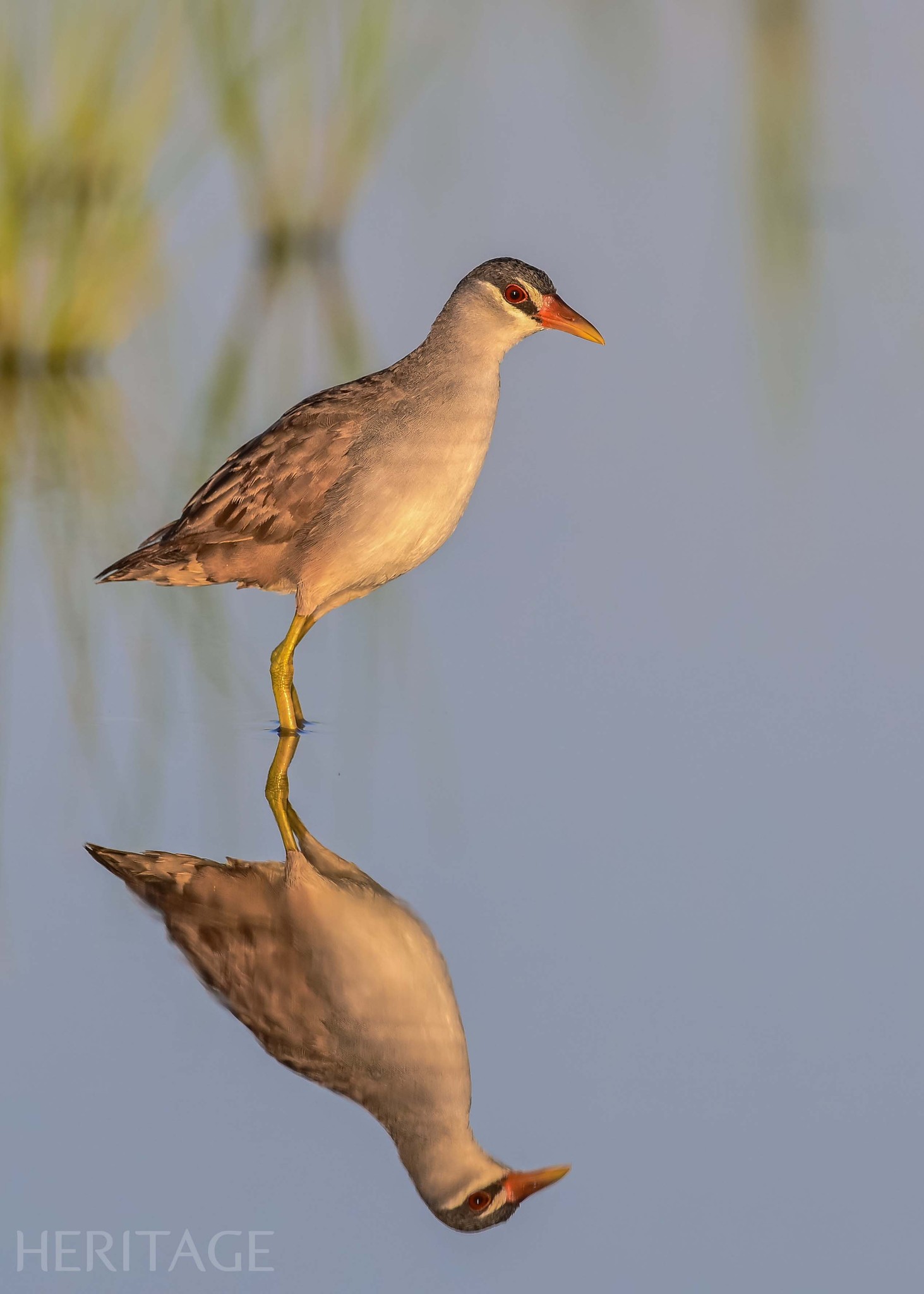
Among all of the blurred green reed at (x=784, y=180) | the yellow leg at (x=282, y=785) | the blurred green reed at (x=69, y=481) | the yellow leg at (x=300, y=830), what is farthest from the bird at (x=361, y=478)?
the blurred green reed at (x=784, y=180)

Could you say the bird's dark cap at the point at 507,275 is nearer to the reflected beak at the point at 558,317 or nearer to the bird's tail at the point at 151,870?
the reflected beak at the point at 558,317

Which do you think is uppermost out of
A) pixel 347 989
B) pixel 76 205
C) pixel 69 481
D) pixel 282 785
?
pixel 76 205

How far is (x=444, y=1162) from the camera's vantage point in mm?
4777

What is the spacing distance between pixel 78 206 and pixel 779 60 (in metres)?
6.14

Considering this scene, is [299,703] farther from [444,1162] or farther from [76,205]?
[76,205]

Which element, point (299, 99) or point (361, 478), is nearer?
point (361, 478)

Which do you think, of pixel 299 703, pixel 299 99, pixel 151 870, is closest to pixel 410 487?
pixel 299 703

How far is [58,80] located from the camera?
11.9 metres

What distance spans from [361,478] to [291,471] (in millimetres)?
318

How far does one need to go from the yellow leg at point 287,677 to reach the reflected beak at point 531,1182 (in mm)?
2930

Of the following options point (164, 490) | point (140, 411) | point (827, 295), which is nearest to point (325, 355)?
point (140, 411)

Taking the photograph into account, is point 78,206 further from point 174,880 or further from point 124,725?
point 174,880

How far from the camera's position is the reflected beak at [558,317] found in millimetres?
7797

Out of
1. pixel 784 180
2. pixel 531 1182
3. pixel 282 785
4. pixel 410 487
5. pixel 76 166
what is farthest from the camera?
pixel 784 180
